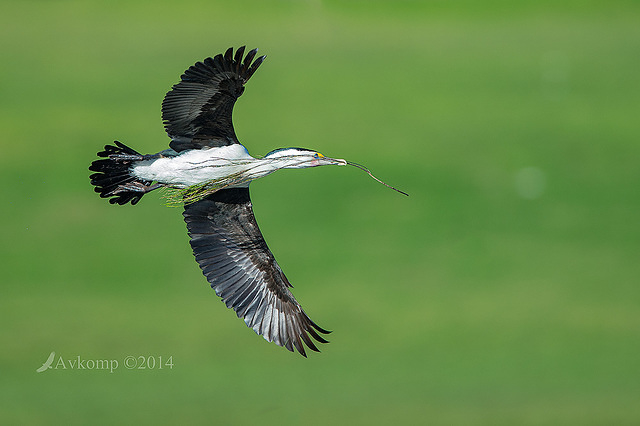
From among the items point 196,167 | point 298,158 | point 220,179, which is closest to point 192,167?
point 196,167

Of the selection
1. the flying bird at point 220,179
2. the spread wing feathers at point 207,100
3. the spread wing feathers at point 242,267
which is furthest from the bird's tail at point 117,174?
the spread wing feathers at point 242,267

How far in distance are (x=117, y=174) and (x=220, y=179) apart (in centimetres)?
→ 71

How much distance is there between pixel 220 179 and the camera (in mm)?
5570

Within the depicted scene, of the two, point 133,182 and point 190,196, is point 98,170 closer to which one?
point 133,182

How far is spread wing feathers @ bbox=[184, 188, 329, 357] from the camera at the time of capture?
6043 millimetres

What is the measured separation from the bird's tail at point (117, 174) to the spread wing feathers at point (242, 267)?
20.7 inches

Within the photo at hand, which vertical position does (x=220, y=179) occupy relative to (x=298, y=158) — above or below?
below

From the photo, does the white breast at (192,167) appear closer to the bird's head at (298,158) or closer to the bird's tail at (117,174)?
the bird's tail at (117,174)

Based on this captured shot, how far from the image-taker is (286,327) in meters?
6.02

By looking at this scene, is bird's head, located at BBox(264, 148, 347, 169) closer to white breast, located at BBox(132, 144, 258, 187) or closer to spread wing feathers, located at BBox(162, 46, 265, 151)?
white breast, located at BBox(132, 144, 258, 187)

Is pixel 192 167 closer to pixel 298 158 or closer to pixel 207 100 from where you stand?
pixel 207 100

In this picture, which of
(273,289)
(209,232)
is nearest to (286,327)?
(273,289)

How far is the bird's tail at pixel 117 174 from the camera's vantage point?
18.7ft

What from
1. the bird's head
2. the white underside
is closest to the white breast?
the white underside
